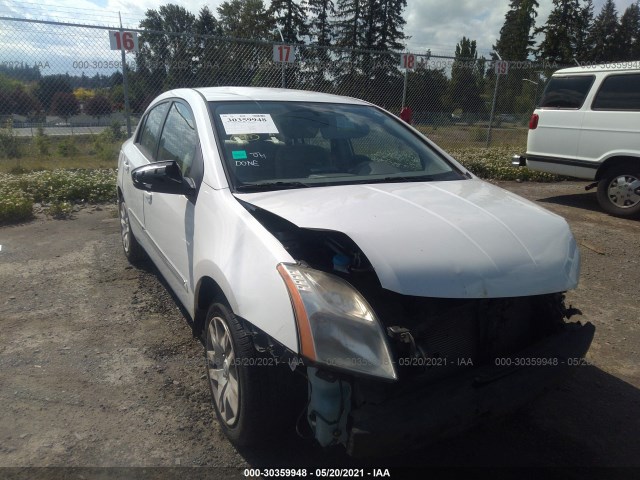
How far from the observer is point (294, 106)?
3.40 m

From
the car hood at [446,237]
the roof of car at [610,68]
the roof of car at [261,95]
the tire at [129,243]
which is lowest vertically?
the tire at [129,243]

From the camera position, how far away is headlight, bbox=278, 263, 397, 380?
1.81 meters

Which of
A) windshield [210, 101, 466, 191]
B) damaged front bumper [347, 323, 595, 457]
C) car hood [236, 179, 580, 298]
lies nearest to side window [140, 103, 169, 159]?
windshield [210, 101, 466, 191]

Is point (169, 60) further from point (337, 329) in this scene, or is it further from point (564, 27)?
point (564, 27)

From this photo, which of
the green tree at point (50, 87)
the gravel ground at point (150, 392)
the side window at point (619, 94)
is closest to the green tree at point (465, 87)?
the side window at point (619, 94)

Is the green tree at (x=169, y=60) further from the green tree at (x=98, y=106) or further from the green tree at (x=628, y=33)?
the green tree at (x=628, y=33)

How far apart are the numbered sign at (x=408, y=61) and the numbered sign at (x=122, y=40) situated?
5.32 m

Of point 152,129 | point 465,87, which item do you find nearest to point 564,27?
point 465,87

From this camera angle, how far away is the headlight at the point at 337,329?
181 centimetres

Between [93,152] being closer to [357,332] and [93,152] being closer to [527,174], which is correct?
[527,174]

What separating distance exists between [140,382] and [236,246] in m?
1.27

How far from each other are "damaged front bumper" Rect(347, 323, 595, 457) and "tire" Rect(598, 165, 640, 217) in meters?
5.67

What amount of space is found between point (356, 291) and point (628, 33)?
178 ft

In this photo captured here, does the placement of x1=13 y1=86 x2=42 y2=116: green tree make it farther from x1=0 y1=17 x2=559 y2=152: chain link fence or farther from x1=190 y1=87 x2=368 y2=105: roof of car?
x1=190 y1=87 x2=368 y2=105: roof of car
